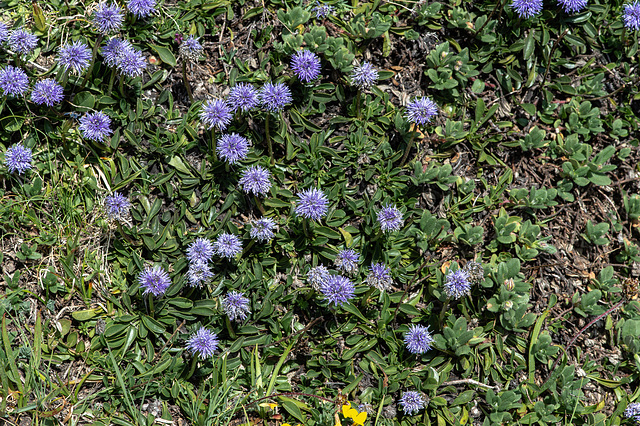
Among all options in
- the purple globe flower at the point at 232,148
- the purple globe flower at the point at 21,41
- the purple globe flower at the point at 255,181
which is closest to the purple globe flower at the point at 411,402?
the purple globe flower at the point at 255,181

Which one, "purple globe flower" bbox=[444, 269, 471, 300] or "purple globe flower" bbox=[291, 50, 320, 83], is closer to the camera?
"purple globe flower" bbox=[444, 269, 471, 300]

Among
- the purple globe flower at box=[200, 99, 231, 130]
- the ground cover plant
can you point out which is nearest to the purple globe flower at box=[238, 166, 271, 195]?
the ground cover plant

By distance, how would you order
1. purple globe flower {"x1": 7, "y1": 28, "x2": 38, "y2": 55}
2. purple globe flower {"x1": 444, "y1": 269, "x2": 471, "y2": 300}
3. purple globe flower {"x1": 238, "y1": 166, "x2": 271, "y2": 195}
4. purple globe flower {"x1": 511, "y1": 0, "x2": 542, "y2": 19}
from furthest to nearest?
purple globe flower {"x1": 511, "y1": 0, "x2": 542, "y2": 19}
purple globe flower {"x1": 7, "y1": 28, "x2": 38, "y2": 55}
purple globe flower {"x1": 238, "y1": 166, "x2": 271, "y2": 195}
purple globe flower {"x1": 444, "y1": 269, "x2": 471, "y2": 300}

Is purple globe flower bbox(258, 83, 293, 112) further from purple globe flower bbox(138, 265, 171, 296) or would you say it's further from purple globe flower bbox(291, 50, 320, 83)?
purple globe flower bbox(138, 265, 171, 296)

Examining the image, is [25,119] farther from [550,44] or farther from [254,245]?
[550,44]

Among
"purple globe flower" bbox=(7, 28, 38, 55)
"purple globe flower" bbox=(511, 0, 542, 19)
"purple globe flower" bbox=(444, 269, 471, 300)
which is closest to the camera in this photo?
"purple globe flower" bbox=(444, 269, 471, 300)

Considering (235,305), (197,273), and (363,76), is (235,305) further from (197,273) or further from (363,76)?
(363,76)

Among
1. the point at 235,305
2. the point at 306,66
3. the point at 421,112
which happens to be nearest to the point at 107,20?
the point at 306,66

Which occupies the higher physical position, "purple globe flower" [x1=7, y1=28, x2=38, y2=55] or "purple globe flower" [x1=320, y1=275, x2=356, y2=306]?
"purple globe flower" [x1=7, y1=28, x2=38, y2=55]
